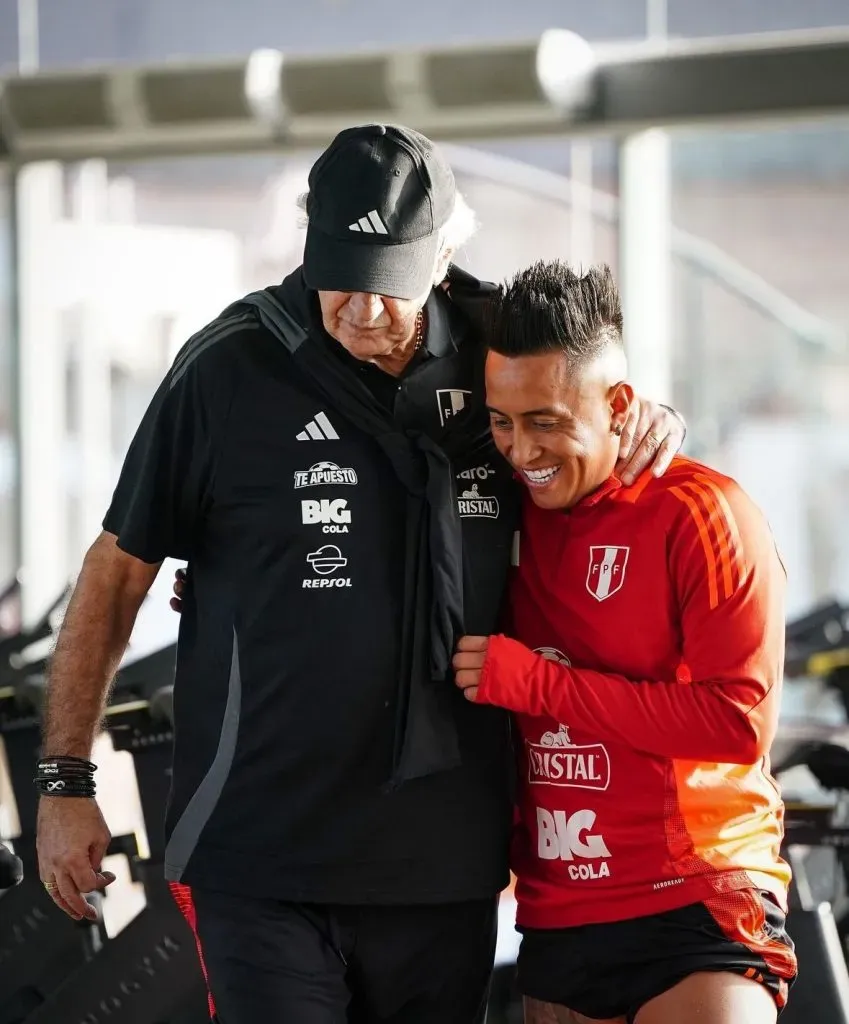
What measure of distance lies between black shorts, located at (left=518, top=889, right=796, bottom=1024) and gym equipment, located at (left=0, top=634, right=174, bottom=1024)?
62.3 inches

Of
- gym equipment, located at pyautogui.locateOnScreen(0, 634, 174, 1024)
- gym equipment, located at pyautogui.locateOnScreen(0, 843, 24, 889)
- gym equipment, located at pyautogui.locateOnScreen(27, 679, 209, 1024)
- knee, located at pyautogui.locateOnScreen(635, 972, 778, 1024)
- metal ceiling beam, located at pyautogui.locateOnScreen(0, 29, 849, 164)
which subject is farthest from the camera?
metal ceiling beam, located at pyautogui.locateOnScreen(0, 29, 849, 164)

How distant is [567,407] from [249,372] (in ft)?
1.30

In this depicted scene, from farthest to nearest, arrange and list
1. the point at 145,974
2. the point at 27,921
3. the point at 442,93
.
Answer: the point at 442,93 < the point at 27,921 < the point at 145,974

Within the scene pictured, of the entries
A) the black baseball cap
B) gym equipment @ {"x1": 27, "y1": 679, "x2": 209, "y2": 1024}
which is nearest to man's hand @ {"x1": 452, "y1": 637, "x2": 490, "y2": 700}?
the black baseball cap

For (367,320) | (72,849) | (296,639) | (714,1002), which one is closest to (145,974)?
(72,849)

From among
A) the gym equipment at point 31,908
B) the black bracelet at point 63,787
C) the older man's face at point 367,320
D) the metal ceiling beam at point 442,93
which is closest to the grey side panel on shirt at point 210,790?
the black bracelet at point 63,787

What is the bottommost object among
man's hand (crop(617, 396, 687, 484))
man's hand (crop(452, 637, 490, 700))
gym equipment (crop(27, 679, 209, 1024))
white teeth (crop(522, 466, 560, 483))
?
gym equipment (crop(27, 679, 209, 1024))

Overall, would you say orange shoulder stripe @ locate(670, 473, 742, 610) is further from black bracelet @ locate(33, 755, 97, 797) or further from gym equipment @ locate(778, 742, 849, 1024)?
gym equipment @ locate(778, 742, 849, 1024)

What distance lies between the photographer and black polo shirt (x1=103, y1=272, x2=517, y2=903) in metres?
1.72

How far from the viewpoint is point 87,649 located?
1813mm

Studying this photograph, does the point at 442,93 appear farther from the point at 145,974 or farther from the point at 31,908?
the point at 145,974

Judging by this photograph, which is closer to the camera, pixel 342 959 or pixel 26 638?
pixel 342 959

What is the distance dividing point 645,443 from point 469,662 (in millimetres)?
349

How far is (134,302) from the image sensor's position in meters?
5.90
